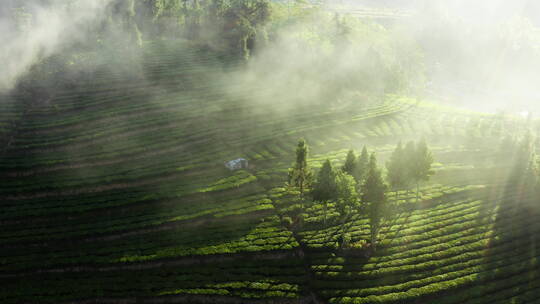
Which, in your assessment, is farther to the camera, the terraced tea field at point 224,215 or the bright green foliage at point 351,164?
the bright green foliage at point 351,164

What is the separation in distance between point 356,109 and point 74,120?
251ft

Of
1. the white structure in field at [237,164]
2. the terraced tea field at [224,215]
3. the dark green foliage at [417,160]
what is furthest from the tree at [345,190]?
the white structure in field at [237,164]

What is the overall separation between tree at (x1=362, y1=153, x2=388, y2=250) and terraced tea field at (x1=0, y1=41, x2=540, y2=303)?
2.54 m

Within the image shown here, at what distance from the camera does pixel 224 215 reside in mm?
60031

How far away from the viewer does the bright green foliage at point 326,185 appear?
55344mm

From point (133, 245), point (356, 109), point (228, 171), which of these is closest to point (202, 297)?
point (133, 245)

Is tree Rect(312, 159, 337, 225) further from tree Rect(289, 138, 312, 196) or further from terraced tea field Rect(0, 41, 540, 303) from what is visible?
terraced tea field Rect(0, 41, 540, 303)

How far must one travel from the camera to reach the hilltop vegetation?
159ft

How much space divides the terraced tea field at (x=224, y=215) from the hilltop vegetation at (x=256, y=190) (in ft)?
0.92

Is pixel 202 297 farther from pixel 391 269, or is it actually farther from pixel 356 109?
pixel 356 109

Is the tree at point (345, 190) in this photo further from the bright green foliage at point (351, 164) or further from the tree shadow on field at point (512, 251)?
the tree shadow on field at point (512, 251)

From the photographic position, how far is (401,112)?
104 metres

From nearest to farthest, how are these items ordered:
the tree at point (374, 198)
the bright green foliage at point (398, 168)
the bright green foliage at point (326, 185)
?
the tree at point (374, 198) → the bright green foliage at point (326, 185) → the bright green foliage at point (398, 168)

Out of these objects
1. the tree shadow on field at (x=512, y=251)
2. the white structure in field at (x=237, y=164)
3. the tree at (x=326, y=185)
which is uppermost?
the tree at (x=326, y=185)
